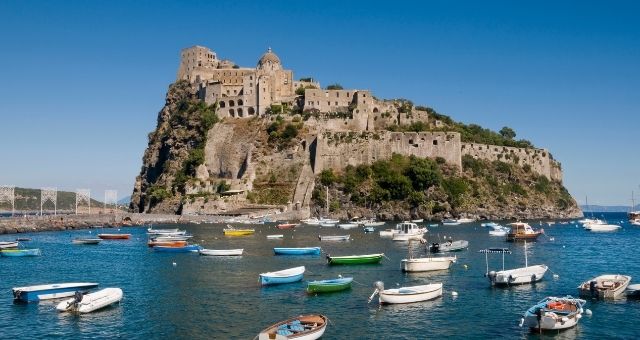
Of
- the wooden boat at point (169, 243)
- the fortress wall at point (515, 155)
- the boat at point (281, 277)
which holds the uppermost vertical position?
the fortress wall at point (515, 155)

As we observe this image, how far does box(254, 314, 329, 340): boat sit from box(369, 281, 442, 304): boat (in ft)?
16.0

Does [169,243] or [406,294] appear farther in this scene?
[169,243]

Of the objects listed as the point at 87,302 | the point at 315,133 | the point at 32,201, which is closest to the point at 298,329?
the point at 87,302

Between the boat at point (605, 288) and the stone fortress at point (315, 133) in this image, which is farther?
the stone fortress at point (315, 133)

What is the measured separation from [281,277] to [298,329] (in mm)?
10292

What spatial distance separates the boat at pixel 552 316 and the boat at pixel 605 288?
12.2 feet

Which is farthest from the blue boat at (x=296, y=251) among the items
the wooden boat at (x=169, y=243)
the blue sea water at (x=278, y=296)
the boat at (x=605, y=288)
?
the boat at (x=605, y=288)

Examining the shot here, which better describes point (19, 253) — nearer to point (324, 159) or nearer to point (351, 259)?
point (351, 259)

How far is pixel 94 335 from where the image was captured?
20.6 m

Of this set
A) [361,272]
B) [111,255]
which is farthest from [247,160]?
[361,272]

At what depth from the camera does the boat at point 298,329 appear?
18.5 meters


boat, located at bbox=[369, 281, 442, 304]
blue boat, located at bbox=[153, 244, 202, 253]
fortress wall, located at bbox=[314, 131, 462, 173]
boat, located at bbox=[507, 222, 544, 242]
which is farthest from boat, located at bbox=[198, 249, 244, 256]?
fortress wall, located at bbox=[314, 131, 462, 173]

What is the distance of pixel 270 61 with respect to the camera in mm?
93312

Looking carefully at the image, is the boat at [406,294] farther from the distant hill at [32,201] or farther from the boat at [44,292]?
the distant hill at [32,201]
